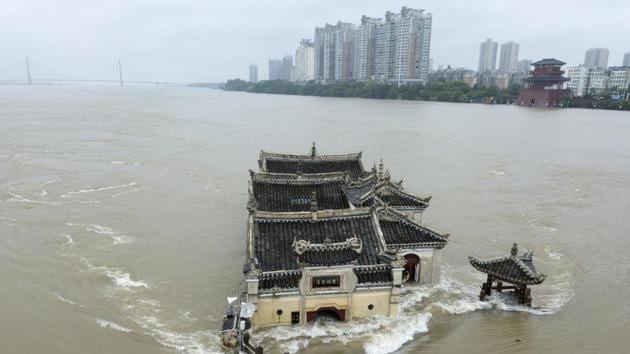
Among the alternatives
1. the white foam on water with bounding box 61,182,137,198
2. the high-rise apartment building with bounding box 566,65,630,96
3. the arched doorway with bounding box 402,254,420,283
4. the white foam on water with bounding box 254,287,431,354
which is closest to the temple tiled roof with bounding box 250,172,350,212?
the arched doorway with bounding box 402,254,420,283

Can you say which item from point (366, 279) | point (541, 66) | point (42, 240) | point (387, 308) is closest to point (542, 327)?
point (387, 308)

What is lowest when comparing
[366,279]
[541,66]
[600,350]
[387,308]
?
[600,350]

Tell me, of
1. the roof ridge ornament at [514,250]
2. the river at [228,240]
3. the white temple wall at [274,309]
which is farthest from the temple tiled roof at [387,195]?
the white temple wall at [274,309]

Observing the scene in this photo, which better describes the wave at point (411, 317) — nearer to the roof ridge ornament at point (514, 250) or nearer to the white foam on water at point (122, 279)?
the roof ridge ornament at point (514, 250)

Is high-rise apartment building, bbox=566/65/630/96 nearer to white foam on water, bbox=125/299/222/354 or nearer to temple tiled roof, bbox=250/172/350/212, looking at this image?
temple tiled roof, bbox=250/172/350/212

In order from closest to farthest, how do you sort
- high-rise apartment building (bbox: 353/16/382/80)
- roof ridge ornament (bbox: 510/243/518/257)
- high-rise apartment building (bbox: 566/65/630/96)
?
roof ridge ornament (bbox: 510/243/518/257) → high-rise apartment building (bbox: 566/65/630/96) → high-rise apartment building (bbox: 353/16/382/80)

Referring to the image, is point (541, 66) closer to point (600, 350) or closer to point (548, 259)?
point (548, 259)

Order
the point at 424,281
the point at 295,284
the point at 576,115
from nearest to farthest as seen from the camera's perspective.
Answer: the point at 295,284, the point at 424,281, the point at 576,115
